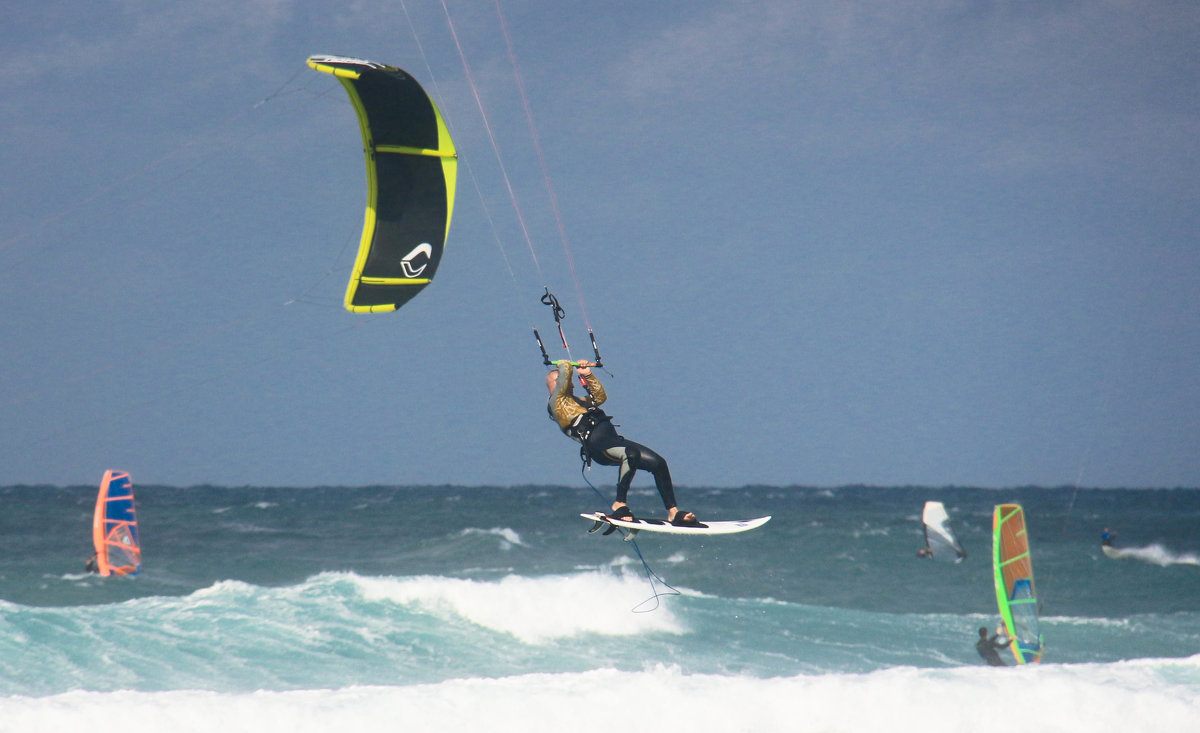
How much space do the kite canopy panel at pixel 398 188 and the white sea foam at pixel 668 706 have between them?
3.22m

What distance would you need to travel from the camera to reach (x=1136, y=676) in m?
9.74

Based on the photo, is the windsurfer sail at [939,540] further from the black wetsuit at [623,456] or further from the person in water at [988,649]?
the black wetsuit at [623,456]

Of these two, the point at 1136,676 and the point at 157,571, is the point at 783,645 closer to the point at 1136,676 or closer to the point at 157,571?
the point at 1136,676

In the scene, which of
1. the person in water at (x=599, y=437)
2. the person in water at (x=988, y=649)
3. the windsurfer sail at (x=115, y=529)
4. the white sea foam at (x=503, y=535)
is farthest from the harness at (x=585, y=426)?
the white sea foam at (x=503, y=535)

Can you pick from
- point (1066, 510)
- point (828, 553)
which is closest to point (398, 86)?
point (828, 553)

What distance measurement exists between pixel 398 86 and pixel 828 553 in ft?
53.8

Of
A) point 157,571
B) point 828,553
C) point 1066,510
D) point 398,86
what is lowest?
point 1066,510

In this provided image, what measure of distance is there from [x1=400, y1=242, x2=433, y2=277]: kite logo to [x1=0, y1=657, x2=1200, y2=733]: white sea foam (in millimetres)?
3467

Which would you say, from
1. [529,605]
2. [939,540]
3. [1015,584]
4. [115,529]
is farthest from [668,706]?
[939,540]

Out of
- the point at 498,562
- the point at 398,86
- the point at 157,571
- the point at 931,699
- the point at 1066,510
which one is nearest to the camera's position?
the point at 398,86

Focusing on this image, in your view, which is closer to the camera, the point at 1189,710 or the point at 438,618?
the point at 1189,710

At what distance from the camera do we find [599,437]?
7496 millimetres

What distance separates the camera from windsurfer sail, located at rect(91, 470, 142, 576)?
16922 millimetres

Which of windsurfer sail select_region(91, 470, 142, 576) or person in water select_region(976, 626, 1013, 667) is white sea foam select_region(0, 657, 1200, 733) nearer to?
person in water select_region(976, 626, 1013, 667)
